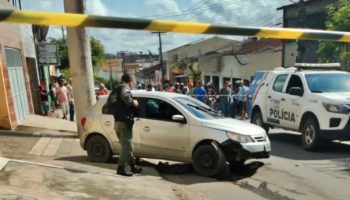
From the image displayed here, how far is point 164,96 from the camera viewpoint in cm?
987

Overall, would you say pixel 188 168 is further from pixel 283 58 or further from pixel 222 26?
pixel 283 58

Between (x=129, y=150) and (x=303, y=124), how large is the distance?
5.16 m

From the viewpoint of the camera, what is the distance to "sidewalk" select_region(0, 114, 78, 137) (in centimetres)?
1403

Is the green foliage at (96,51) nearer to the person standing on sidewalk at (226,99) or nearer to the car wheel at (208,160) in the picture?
the person standing on sidewalk at (226,99)

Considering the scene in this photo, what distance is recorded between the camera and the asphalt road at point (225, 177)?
733 cm

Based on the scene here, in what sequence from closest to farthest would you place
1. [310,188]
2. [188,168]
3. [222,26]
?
1. [222,26]
2. [310,188]
3. [188,168]

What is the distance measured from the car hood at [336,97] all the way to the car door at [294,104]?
2.09 feet

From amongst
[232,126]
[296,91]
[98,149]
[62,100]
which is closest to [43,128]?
[62,100]

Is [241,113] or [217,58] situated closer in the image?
[241,113]

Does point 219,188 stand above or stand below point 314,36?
below

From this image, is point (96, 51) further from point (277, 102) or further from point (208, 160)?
point (208, 160)

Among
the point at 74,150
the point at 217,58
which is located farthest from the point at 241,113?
the point at 217,58

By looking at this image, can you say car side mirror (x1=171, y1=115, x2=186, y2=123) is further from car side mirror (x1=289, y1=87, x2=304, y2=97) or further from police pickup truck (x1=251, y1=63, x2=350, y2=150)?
car side mirror (x1=289, y1=87, x2=304, y2=97)

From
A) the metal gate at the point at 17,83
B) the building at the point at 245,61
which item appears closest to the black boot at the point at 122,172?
the metal gate at the point at 17,83
